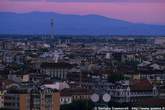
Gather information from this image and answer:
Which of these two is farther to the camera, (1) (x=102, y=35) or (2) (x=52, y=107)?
(1) (x=102, y=35)

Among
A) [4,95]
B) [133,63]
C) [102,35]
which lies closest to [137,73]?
[133,63]

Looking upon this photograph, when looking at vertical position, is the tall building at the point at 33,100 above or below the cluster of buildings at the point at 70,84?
above

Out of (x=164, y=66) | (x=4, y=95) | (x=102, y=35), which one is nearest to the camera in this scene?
(x=4, y=95)

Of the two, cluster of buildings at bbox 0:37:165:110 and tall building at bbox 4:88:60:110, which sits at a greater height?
tall building at bbox 4:88:60:110

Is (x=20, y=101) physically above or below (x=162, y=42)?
above

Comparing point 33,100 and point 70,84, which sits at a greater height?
point 33,100

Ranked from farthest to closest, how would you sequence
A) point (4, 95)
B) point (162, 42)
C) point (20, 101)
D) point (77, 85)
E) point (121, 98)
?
point (162, 42) → point (77, 85) → point (121, 98) → point (4, 95) → point (20, 101)

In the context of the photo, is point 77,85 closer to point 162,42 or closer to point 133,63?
point 133,63

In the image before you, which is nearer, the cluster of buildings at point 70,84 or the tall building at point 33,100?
the tall building at point 33,100

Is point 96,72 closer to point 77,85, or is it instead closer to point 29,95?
point 77,85

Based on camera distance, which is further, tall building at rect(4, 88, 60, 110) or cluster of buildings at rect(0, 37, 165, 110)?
cluster of buildings at rect(0, 37, 165, 110)

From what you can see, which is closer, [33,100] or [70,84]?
[33,100]

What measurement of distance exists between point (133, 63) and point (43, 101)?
28.0 meters

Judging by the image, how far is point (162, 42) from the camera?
74.4 meters
